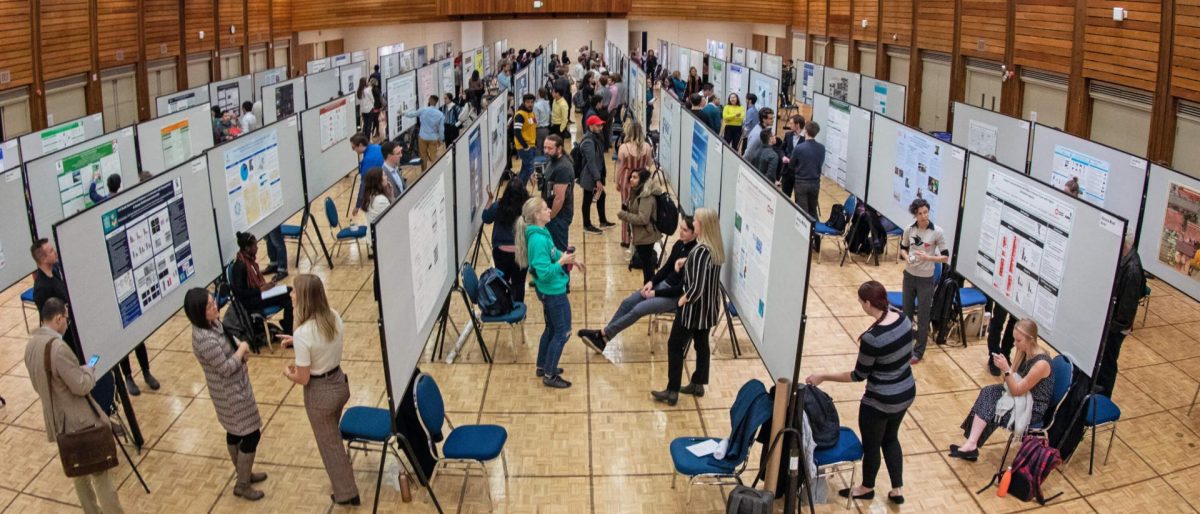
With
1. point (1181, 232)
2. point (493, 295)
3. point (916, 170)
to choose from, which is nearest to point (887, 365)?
point (1181, 232)

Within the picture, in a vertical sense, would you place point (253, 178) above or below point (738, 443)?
above

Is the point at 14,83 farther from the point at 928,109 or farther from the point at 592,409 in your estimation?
the point at 928,109

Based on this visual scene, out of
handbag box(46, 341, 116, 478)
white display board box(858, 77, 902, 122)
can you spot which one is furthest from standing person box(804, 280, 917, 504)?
white display board box(858, 77, 902, 122)

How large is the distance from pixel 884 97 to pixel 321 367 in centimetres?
1236

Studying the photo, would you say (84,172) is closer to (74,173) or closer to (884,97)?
(74,173)

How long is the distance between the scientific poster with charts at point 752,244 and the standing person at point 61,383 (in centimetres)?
422

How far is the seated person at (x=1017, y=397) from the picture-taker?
592 centimetres

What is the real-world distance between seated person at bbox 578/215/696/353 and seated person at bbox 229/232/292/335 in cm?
301

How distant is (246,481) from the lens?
5887 millimetres

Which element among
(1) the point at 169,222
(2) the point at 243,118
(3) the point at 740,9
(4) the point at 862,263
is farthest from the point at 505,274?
(3) the point at 740,9

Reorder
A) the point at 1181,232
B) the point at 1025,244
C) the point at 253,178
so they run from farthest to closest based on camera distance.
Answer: the point at 253,178 < the point at 1181,232 < the point at 1025,244

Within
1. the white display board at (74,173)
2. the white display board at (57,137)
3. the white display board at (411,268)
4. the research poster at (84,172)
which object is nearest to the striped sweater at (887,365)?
the white display board at (411,268)

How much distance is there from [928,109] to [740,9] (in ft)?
48.3

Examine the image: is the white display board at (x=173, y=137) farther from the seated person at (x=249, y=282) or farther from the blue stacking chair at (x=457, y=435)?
the blue stacking chair at (x=457, y=435)
